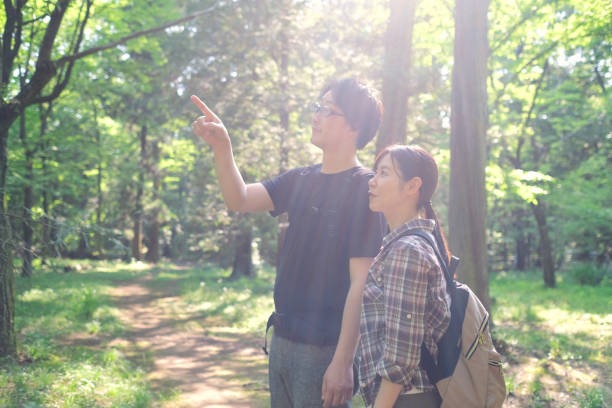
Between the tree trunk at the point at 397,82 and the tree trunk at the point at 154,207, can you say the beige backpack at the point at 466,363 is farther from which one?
the tree trunk at the point at 154,207

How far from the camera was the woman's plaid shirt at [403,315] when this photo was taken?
74.3 inches

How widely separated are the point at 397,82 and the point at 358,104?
4.95 m

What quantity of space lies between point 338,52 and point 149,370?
973cm

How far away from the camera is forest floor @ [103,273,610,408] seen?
244 inches

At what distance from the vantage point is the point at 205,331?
1059 cm

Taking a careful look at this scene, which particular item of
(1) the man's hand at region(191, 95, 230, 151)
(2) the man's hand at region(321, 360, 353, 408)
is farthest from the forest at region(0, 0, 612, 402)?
(2) the man's hand at region(321, 360, 353, 408)

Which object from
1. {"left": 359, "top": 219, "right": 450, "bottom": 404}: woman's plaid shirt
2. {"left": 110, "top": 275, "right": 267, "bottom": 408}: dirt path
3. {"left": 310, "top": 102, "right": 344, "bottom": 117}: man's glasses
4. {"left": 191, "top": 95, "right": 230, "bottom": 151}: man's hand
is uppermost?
{"left": 310, "top": 102, "right": 344, "bottom": 117}: man's glasses

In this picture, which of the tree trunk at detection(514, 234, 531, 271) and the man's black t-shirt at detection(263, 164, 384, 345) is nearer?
the man's black t-shirt at detection(263, 164, 384, 345)

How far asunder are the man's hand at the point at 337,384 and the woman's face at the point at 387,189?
672mm

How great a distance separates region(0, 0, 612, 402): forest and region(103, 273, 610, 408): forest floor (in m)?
1.59

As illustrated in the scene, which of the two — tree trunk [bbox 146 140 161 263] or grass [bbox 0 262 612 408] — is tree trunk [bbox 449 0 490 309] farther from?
tree trunk [bbox 146 140 161 263]

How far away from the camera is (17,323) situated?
349 inches

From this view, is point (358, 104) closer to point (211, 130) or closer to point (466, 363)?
point (211, 130)

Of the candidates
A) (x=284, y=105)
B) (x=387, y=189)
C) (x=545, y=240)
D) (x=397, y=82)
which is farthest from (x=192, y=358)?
(x=545, y=240)
